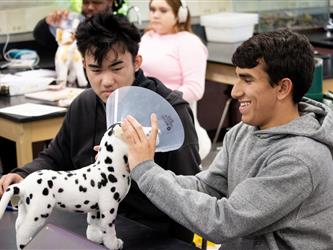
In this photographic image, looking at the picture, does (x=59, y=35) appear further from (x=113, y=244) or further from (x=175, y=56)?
(x=113, y=244)

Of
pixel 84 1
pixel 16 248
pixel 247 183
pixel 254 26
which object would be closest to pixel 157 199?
pixel 247 183

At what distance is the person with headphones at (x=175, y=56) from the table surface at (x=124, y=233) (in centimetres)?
184

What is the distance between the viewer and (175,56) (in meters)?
3.85

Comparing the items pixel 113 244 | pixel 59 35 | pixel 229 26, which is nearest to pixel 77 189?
pixel 113 244

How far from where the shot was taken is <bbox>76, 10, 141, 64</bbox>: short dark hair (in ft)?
6.32

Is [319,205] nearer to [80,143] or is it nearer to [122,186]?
[122,186]

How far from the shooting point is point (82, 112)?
2188mm

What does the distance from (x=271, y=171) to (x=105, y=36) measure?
69 cm

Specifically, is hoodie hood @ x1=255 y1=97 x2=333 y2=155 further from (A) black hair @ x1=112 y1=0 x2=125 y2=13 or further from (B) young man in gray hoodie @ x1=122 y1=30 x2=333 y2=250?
(A) black hair @ x1=112 y1=0 x2=125 y2=13

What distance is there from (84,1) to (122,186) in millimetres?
2722

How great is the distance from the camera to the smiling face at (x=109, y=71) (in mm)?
1944

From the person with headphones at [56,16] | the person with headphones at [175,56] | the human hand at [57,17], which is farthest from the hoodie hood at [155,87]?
the human hand at [57,17]

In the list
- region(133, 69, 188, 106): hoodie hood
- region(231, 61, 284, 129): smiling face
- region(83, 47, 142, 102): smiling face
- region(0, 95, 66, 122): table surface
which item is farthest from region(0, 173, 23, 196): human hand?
region(0, 95, 66, 122): table surface

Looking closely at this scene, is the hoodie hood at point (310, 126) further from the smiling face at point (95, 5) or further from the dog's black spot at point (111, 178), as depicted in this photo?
the smiling face at point (95, 5)
